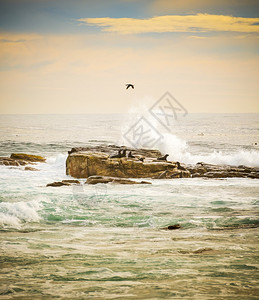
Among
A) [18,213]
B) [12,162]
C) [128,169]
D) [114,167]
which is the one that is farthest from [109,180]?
Result: [12,162]

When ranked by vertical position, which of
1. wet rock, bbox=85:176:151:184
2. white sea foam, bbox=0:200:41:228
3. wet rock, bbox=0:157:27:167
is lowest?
white sea foam, bbox=0:200:41:228

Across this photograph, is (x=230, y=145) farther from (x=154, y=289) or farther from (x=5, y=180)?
(x=154, y=289)

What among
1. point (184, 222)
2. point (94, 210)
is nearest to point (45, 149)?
point (94, 210)

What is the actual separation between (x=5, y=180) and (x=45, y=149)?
22679mm

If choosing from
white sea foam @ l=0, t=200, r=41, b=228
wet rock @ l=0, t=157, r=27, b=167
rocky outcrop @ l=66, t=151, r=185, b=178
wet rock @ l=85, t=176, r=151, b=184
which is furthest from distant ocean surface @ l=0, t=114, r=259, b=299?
wet rock @ l=0, t=157, r=27, b=167

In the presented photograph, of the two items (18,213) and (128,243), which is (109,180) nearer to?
(18,213)

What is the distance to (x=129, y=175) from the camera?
2131 centimetres

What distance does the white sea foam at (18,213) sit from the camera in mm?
11555

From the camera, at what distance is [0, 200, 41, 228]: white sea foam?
11555 mm

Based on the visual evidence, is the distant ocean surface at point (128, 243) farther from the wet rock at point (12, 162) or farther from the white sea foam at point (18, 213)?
the wet rock at point (12, 162)

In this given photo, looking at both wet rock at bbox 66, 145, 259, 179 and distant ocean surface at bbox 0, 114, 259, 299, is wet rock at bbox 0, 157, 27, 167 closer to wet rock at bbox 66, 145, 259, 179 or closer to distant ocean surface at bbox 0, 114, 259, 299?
wet rock at bbox 66, 145, 259, 179

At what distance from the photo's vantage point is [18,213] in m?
12.4

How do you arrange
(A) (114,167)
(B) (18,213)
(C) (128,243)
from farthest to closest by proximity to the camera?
(A) (114,167)
(B) (18,213)
(C) (128,243)

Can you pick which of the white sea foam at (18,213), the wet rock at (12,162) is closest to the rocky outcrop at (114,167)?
the wet rock at (12,162)
